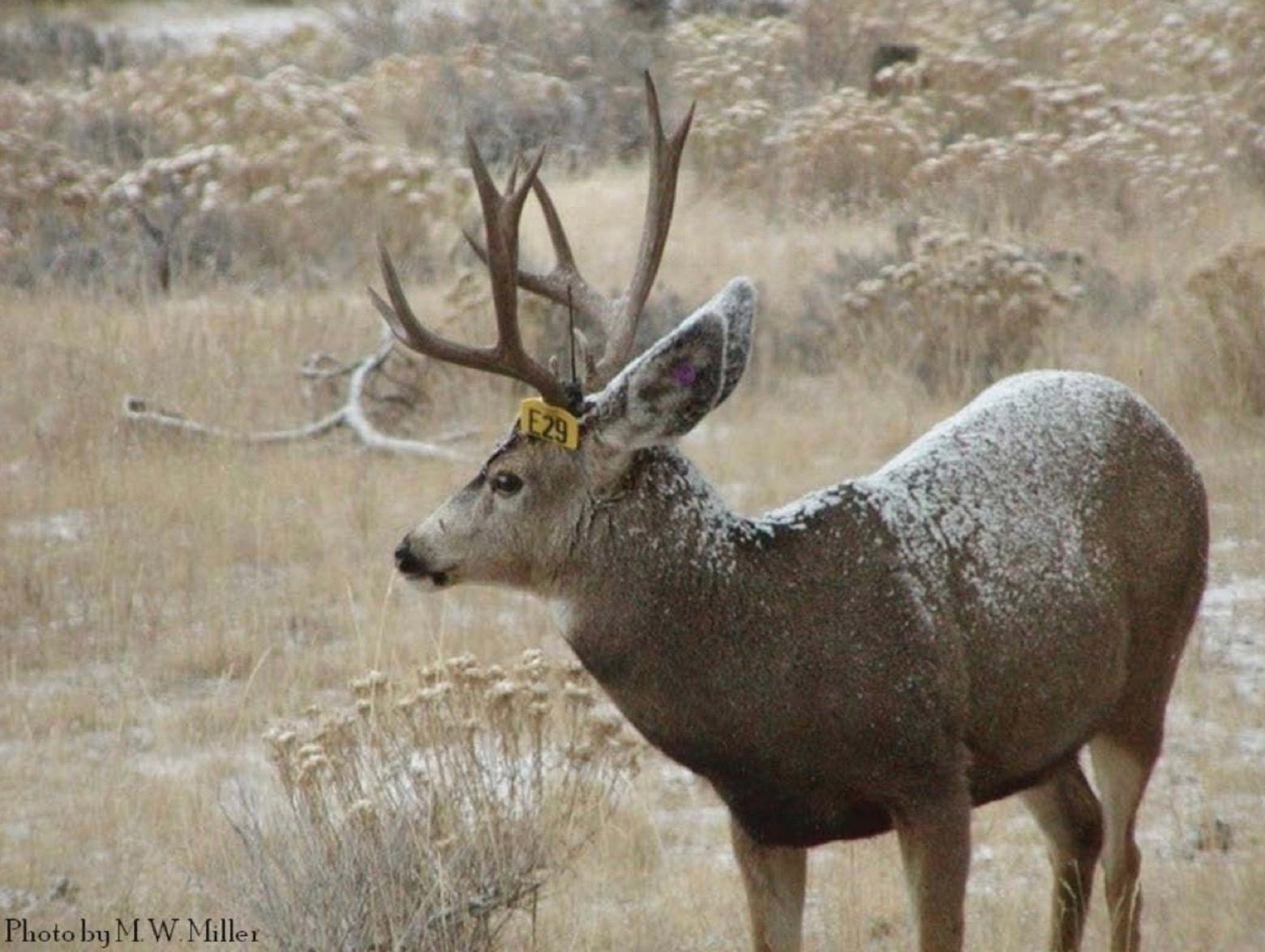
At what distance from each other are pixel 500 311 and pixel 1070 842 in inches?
75.5

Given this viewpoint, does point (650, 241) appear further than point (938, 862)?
Yes

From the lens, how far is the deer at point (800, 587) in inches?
172

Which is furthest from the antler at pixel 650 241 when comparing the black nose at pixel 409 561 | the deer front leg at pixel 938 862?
the deer front leg at pixel 938 862

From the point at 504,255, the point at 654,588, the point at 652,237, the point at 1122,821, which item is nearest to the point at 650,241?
the point at 652,237

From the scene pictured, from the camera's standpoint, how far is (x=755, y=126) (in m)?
16.0

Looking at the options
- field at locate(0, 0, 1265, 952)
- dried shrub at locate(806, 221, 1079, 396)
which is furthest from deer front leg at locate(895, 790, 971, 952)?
dried shrub at locate(806, 221, 1079, 396)

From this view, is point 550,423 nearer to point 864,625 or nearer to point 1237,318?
point 864,625

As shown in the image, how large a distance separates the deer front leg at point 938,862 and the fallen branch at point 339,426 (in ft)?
18.8

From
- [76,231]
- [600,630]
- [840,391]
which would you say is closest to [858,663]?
[600,630]

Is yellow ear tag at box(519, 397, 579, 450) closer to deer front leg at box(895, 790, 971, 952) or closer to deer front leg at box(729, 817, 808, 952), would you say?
deer front leg at box(729, 817, 808, 952)

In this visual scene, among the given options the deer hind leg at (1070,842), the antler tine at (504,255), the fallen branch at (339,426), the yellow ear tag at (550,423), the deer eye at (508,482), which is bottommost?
the fallen branch at (339,426)

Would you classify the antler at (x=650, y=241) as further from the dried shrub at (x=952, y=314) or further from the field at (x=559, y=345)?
the dried shrub at (x=952, y=314)

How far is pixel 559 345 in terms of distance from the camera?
36.2 feet

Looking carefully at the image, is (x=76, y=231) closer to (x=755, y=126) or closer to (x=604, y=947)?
(x=755, y=126)
